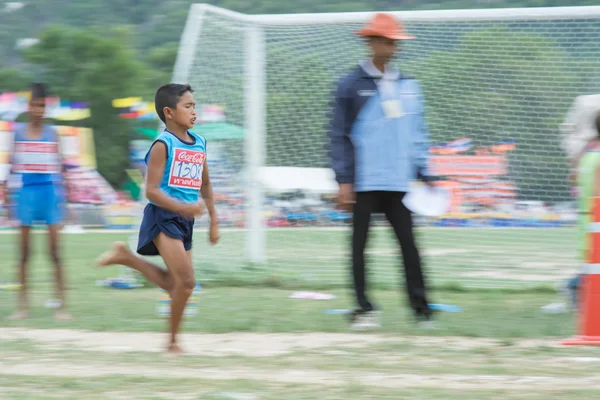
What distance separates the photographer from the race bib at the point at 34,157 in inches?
286

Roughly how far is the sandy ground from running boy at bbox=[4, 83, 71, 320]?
34.2 inches

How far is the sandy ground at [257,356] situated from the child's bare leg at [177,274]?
0.23m

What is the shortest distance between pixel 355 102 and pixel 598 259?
1843mm

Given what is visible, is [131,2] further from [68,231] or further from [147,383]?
[147,383]

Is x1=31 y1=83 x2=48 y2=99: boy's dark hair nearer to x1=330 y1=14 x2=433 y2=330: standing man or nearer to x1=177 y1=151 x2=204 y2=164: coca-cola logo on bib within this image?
x1=177 y1=151 x2=204 y2=164: coca-cola logo on bib

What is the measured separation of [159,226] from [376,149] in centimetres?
163

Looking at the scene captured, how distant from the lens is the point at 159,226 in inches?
217

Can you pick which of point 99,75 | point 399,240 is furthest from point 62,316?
point 99,75

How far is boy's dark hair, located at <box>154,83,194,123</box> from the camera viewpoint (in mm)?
5633

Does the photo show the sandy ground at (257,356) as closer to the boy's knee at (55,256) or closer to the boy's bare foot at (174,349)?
the boy's bare foot at (174,349)

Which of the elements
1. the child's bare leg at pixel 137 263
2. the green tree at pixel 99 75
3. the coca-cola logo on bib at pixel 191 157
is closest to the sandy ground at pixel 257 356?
the child's bare leg at pixel 137 263

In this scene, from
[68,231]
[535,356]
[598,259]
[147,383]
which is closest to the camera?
[147,383]

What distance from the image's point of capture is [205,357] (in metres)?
5.40

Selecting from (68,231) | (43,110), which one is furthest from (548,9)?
(68,231)
